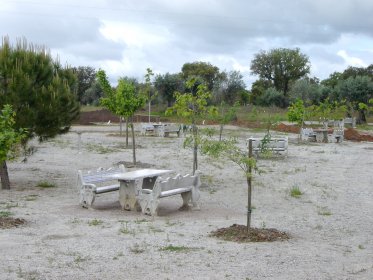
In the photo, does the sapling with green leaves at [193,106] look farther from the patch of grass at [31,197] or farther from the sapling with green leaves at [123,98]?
the sapling with green leaves at [123,98]

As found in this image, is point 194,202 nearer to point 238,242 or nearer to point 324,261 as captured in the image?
point 238,242

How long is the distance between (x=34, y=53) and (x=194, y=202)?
569cm

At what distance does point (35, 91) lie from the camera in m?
13.4

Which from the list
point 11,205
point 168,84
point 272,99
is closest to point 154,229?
point 11,205

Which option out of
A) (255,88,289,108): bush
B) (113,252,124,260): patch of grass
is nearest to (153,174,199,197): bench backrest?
(113,252,124,260): patch of grass

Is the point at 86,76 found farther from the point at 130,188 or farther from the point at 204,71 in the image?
the point at 130,188

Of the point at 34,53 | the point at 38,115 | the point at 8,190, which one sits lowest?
the point at 8,190

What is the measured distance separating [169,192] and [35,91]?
4.74 metres

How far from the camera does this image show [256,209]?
11.4m

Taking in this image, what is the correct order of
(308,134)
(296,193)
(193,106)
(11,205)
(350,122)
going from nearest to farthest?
(11,205) < (296,193) < (193,106) < (308,134) < (350,122)

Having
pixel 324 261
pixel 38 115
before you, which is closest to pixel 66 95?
pixel 38 115

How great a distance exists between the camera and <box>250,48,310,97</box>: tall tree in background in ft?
291

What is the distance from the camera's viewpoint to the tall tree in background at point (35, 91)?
518 inches

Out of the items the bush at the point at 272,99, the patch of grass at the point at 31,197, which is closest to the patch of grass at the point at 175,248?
the patch of grass at the point at 31,197
